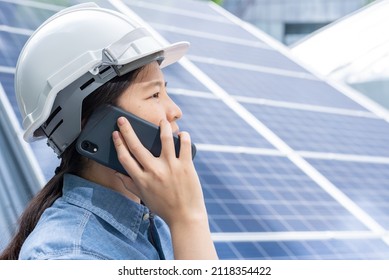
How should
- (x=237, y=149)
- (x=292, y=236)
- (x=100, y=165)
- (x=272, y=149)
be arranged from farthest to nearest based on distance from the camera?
(x=272, y=149), (x=237, y=149), (x=292, y=236), (x=100, y=165)

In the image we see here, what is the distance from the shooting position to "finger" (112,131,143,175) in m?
2.32

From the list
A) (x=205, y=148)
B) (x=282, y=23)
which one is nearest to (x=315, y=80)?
(x=205, y=148)

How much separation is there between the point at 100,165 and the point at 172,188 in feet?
0.97

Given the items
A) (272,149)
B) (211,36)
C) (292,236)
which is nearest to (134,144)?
(292,236)

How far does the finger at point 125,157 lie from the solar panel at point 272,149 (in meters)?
1.47

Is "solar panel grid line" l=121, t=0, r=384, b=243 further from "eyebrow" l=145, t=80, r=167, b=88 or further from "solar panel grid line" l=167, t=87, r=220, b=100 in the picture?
"eyebrow" l=145, t=80, r=167, b=88

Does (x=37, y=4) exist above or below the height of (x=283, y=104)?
above

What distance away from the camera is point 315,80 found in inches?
296

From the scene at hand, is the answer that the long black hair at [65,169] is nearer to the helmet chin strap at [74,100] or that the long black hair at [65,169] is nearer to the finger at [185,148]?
the helmet chin strap at [74,100]

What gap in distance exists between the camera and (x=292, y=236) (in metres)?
4.27

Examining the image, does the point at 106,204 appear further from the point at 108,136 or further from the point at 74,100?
the point at 74,100

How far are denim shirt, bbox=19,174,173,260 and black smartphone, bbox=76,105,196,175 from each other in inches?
3.5

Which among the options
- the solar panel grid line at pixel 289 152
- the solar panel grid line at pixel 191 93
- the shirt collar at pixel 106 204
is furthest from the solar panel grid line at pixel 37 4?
the shirt collar at pixel 106 204
